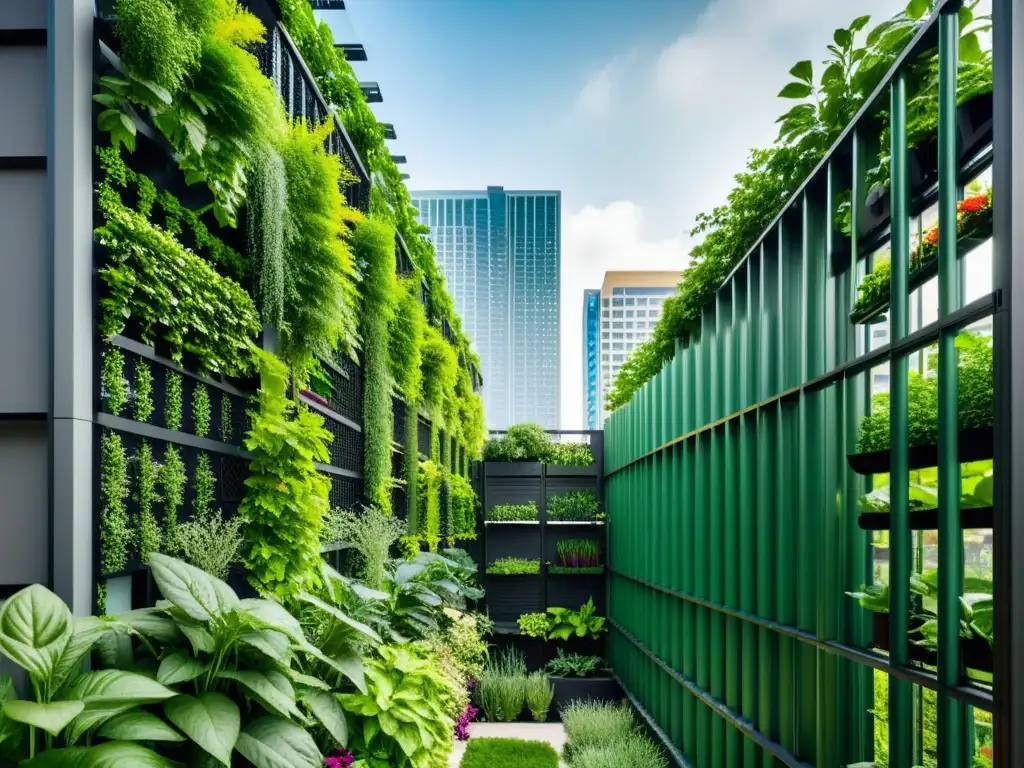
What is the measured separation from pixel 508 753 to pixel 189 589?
15.1 feet

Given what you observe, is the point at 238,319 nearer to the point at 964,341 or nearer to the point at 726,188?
the point at 964,341

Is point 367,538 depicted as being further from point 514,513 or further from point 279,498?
point 514,513

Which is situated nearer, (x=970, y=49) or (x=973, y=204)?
(x=973, y=204)

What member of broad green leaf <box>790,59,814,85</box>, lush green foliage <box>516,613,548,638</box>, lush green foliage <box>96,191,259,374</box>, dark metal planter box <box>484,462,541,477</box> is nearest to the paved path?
lush green foliage <box>516,613,548,638</box>

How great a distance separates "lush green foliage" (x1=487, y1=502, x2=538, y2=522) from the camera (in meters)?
9.16

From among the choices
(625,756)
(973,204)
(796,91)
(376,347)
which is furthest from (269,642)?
(625,756)

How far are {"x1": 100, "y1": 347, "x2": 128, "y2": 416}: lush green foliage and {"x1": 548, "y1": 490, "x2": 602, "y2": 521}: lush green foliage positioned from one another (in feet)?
23.2

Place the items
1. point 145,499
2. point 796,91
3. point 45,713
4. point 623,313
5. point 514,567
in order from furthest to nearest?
point 623,313 < point 514,567 < point 796,91 < point 145,499 < point 45,713

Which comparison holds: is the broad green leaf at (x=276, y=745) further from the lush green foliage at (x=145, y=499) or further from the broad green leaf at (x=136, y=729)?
the lush green foliage at (x=145, y=499)

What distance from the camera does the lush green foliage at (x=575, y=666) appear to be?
319 inches

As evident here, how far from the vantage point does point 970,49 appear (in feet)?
6.55

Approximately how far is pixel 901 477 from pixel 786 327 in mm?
1200

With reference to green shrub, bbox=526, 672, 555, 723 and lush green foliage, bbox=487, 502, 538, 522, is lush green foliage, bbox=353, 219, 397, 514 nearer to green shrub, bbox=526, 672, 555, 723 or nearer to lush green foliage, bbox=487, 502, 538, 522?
green shrub, bbox=526, 672, 555, 723

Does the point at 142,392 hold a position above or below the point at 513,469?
above
